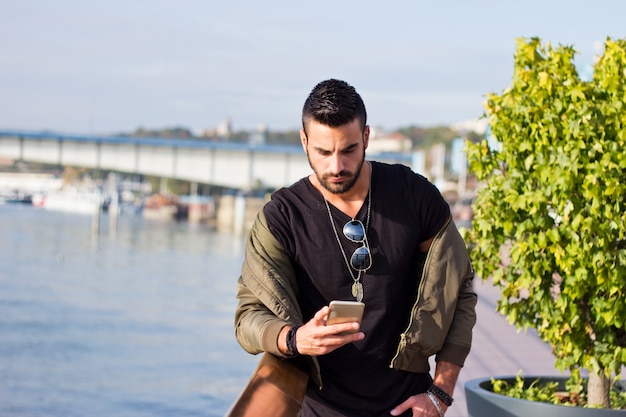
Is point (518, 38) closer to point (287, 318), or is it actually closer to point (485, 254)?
point (485, 254)

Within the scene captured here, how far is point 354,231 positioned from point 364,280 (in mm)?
141

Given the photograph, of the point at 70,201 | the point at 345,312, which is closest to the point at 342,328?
the point at 345,312

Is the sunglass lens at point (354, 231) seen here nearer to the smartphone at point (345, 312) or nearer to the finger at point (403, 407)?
the smartphone at point (345, 312)

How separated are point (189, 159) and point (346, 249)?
7444cm

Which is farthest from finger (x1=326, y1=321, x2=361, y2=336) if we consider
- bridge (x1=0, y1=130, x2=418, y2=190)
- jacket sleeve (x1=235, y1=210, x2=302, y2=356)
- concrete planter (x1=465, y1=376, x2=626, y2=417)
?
bridge (x1=0, y1=130, x2=418, y2=190)

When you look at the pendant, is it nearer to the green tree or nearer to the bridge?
the green tree

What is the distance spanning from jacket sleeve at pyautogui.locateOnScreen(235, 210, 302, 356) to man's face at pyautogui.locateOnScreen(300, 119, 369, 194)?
237mm

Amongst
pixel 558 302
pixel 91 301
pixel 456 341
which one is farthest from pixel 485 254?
pixel 91 301

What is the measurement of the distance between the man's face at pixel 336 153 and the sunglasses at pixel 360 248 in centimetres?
12

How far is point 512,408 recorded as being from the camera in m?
6.05

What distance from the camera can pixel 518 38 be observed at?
Result: 668 cm

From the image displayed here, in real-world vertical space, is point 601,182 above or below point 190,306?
above

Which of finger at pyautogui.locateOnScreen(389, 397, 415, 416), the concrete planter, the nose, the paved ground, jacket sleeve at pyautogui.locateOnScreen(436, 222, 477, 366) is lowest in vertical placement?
the paved ground

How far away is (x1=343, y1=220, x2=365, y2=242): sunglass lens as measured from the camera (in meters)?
3.28
